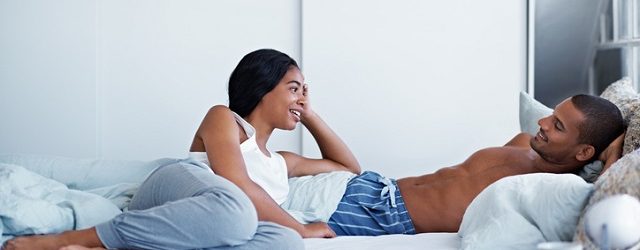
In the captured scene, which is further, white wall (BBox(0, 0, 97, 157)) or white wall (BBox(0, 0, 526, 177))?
white wall (BBox(0, 0, 97, 157))

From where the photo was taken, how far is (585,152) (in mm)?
2773

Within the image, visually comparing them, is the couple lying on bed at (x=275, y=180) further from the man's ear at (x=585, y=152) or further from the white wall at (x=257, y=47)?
the white wall at (x=257, y=47)

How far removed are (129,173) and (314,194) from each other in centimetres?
64

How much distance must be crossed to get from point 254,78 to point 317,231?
2.00 ft

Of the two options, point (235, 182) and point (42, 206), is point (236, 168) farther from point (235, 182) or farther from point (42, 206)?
point (42, 206)

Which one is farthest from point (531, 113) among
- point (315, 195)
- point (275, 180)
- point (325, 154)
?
point (275, 180)

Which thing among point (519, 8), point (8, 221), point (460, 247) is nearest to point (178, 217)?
point (8, 221)

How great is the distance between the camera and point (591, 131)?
2754 millimetres

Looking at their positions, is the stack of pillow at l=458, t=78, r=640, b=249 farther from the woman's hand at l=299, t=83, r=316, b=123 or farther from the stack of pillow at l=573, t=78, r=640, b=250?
the woman's hand at l=299, t=83, r=316, b=123

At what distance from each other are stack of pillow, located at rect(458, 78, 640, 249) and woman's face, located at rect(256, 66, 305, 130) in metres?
0.78

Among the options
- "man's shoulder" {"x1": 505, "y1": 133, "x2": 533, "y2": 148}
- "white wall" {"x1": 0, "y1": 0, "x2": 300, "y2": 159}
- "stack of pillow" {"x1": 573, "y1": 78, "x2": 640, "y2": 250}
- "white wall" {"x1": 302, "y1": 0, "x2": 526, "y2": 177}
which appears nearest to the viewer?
"stack of pillow" {"x1": 573, "y1": 78, "x2": 640, "y2": 250}

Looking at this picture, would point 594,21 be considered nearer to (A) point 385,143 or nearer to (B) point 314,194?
(A) point 385,143

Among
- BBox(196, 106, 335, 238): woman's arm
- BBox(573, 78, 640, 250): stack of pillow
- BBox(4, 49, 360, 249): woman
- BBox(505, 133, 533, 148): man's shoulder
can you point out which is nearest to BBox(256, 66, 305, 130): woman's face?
BBox(4, 49, 360, 249): woman

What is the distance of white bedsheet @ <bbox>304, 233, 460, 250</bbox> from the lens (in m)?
2.45
